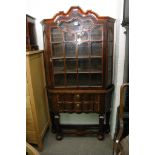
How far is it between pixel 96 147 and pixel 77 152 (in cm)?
25

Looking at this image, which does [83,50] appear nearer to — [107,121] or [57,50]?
[57,50]

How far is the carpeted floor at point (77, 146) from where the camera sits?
1958mm

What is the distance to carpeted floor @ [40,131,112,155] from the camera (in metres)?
1.96

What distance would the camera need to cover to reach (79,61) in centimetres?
192

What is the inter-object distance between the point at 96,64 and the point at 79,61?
0.20 meters

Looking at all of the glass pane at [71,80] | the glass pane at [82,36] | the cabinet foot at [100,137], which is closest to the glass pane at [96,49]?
the glass pane at [82,36]

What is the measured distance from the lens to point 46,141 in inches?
85.4

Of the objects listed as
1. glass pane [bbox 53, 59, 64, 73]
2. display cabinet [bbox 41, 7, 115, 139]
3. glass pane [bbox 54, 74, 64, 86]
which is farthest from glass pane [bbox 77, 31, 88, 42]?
glass pane [bbox 54, 74, 64, 86]

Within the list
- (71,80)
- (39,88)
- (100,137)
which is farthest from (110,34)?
(100,137)

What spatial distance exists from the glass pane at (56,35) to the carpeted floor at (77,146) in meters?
1.30

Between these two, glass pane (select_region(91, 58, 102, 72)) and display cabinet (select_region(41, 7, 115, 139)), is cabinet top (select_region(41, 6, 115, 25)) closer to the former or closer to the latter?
display cabinet (select_region(41, 7, 115, 139))
